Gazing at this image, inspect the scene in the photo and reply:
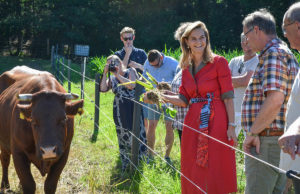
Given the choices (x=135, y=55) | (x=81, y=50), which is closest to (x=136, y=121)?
(x=135, y=55)

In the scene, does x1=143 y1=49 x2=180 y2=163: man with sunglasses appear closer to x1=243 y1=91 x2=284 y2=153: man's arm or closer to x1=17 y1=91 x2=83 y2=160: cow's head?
x1=17 y1=91 x2=83 y2=160: cow's head

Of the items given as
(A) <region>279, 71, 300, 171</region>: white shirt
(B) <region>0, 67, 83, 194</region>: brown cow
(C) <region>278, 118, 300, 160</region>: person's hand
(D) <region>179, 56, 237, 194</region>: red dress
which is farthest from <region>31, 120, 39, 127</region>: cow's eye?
(C) <region>278, 118, 300, 160</region>: person's hand

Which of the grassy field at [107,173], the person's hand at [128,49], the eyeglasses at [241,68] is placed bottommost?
the grassy field at [107,173]

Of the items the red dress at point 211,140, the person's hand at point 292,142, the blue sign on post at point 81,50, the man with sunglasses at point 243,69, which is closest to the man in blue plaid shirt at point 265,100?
the red dress at point 211,140

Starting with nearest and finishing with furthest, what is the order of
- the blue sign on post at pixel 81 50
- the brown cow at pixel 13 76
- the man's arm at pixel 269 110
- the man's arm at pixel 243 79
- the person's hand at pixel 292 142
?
the person's hand at pixel 292 142, the man's arm at pixel 269 110, the man's arm at pixel 243 79, the brown cow at pixel 13 76, the blue sign on post at pixel 81 50

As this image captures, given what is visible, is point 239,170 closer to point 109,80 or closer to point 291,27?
point 109,80

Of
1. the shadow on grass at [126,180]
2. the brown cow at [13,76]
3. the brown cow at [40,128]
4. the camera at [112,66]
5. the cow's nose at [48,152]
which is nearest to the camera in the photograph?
the cow's nose at [48,152]

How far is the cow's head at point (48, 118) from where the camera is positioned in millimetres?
4491

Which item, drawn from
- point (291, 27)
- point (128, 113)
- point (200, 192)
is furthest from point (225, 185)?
point (128, 113)

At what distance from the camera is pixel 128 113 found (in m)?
6.52

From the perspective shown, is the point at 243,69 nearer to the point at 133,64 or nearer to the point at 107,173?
the point at 133,64

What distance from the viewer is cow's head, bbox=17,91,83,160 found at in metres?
4.49

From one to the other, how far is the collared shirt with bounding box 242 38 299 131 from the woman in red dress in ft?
1.37

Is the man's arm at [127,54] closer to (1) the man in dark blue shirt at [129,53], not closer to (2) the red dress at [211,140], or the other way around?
(1) the man in dark blue shirt at [129,53]
